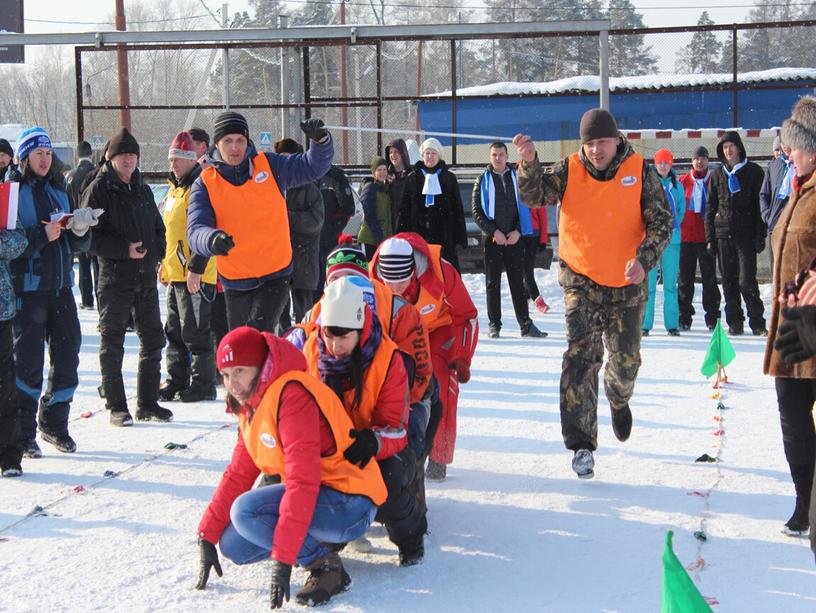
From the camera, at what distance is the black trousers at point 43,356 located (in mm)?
5965

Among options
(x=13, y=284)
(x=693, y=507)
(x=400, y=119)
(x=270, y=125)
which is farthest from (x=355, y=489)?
(x=400, y=119)

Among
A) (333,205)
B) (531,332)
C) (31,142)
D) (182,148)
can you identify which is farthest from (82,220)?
(531,332)

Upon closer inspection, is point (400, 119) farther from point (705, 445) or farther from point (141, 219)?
point (705, 445)

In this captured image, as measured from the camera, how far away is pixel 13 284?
580cm

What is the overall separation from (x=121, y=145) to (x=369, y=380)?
A: 3408mm

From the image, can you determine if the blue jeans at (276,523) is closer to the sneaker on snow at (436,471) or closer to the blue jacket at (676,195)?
the sneaker on snow at (436,471)

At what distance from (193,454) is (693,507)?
2893 millimetres

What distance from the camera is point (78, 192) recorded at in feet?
36.7

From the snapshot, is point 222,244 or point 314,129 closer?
point 222,244

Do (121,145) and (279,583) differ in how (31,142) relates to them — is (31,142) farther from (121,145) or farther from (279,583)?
(279,583)

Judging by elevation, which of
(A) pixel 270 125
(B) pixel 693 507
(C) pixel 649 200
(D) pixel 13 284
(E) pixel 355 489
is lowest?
(B) pixel 693 507

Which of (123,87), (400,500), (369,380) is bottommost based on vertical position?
(400,500)

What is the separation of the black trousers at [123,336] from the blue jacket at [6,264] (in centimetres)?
133

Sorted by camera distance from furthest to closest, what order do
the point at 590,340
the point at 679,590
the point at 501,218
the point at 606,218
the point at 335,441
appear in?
the point at 501,218
the point at 590,340
the point at 606,218
the point at 335,441
the point at 679,590
